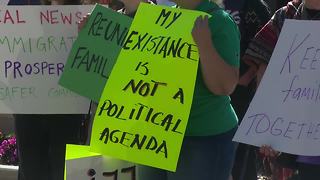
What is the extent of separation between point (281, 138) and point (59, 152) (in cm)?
144

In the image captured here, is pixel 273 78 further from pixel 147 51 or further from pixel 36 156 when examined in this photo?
pixel 36 156

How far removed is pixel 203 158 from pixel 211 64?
406 mm

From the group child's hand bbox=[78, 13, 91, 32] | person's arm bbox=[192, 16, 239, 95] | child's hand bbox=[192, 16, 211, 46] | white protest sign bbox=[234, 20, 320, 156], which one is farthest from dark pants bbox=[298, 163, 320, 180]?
child's hand bbox=[78, 13, 91, 32]

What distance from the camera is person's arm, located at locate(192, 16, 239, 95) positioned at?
2281 mm

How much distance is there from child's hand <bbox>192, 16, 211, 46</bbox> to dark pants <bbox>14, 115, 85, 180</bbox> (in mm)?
1364

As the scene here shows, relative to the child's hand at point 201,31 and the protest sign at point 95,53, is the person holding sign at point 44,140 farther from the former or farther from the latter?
the child's hand at point 201,31

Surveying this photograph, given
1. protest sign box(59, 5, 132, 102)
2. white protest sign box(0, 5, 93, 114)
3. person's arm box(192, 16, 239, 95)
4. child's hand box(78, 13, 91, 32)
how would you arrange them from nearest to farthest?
person's arm box(192, 16, 239, 95)
protest sign box(59, 5, 132, 102)
child's hand box(78, 13, 91, 32)
white protest sign box(0, 5, 93, 114)

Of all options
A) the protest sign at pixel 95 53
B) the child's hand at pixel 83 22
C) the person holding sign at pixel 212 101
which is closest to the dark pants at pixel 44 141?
the protest sign at pixel 95 53

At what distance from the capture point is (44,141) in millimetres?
3455

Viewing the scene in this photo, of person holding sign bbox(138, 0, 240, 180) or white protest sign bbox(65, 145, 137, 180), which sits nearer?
person holding sign bbox(138, 0, 240, 180)

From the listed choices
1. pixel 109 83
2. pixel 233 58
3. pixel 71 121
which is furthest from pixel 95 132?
pixel 71 121

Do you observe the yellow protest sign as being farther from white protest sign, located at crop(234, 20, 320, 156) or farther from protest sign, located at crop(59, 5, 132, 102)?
protest sign, located at crop(59, 5, 132, 102)

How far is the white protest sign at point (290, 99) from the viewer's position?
97.5 inches

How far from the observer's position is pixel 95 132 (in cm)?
261
